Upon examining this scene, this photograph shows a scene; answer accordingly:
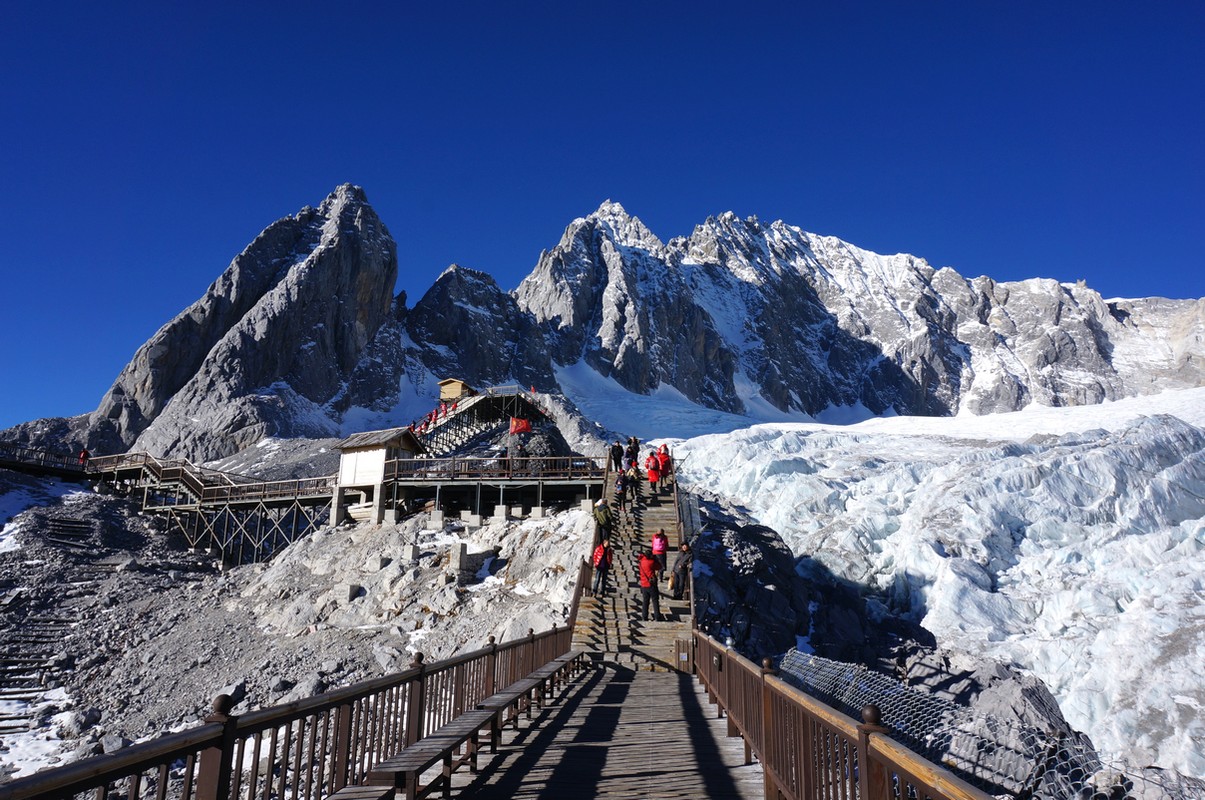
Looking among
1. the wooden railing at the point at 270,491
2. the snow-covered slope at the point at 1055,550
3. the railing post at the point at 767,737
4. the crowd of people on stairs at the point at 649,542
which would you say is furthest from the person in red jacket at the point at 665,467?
the railing post at the point at 767,737

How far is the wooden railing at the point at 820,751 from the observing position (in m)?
3.10

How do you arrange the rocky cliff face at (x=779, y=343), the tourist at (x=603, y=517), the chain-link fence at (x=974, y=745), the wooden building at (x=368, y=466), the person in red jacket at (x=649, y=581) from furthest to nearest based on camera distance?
1. the rocky cliff face at (x=779, y=343)
2. the wooden building at (x=368, y=466)
3. the tourist at (x=603, y=517)
4. the person in red jacket at (x=649, y=581)
5. the chain-link fence at (x=974, y=745)

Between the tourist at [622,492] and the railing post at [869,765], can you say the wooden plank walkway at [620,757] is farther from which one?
the tourist at [622,492]

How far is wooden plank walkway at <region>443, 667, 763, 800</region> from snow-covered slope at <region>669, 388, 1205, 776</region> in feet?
64.8

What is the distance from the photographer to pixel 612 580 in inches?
787

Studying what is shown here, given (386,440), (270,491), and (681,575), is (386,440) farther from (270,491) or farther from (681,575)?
(681,575)

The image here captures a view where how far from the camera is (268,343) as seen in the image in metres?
79.6

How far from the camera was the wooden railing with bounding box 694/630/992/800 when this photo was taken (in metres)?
3.10

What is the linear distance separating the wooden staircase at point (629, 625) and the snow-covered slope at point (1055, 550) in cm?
1578

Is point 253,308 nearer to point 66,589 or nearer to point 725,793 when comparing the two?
point 66,589

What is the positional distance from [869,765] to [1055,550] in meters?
37.5

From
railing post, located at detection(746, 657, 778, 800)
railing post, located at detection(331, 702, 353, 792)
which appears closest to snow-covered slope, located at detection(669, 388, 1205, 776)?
railing post, located at detection(746, 657, 778, 800)

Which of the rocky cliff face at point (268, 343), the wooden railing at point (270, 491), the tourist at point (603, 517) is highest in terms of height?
the rocky cliff face at point (268, 343)

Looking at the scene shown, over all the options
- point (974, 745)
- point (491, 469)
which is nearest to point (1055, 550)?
point (974, 745)
